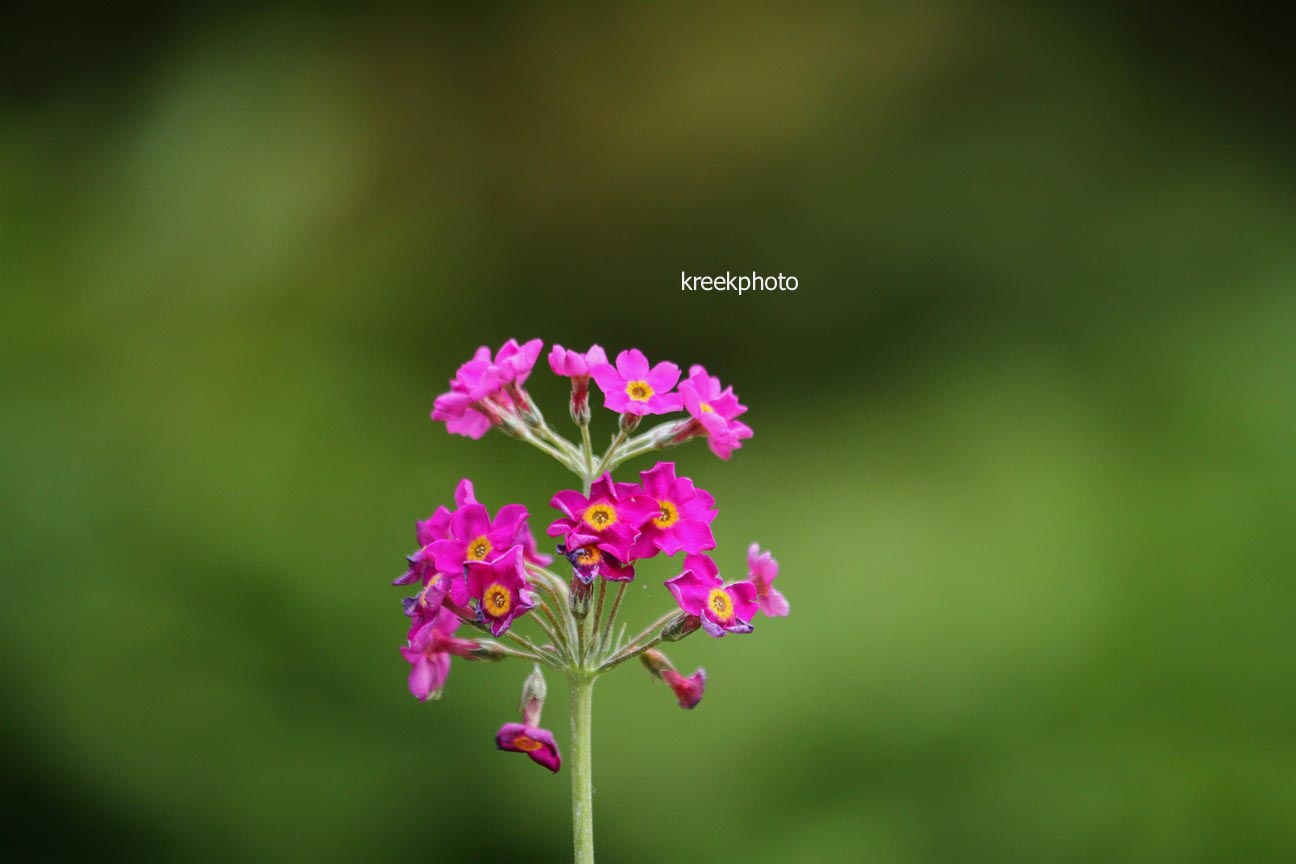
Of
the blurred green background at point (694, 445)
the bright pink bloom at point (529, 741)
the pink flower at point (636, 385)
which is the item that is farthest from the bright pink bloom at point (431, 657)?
the blurred green background at point (694, 445)

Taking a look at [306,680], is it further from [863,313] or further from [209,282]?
[863,313]

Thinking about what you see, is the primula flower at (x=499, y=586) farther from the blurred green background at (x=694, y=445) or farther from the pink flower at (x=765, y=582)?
the blurred green background at (x=694, y=445)

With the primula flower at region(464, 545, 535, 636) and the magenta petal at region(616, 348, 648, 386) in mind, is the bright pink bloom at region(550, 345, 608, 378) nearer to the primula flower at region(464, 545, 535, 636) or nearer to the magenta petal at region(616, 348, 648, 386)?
the magenta petal at region(616, 348, 648, 386)

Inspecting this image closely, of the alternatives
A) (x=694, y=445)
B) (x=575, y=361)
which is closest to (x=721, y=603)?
(x=575, y=361)

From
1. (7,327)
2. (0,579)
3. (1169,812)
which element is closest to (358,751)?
(0,579)

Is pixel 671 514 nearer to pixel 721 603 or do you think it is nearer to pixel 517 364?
pixel 721 603
